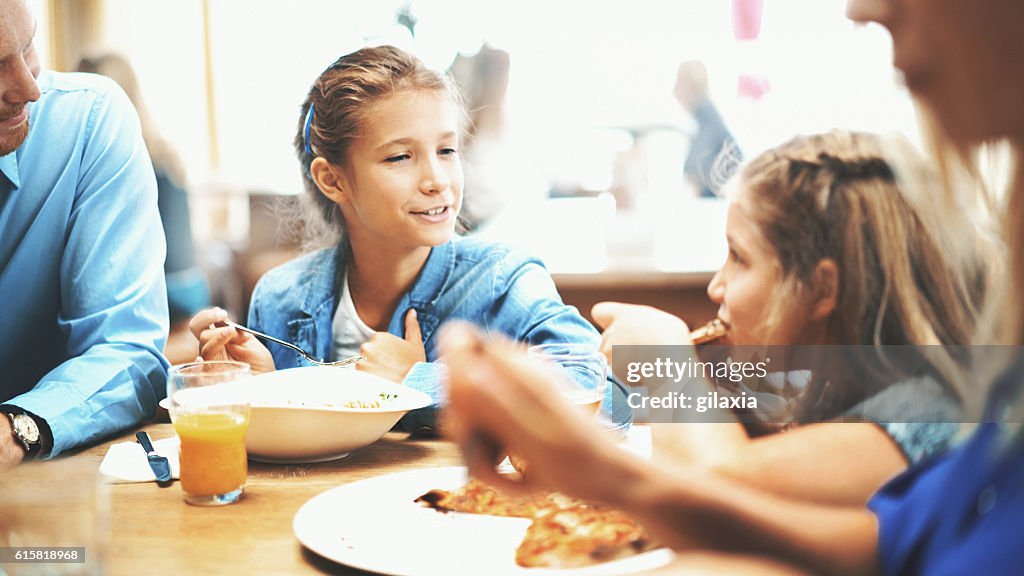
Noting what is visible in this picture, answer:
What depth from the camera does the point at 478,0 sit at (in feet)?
5.94

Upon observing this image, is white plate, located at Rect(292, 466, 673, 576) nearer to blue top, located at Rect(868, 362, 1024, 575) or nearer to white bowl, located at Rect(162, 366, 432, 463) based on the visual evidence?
white bowl, located at Rect(162, 366, 432, 463)

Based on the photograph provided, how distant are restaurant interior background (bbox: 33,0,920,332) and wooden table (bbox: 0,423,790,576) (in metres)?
0.63

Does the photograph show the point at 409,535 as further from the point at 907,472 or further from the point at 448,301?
the point at 448,301

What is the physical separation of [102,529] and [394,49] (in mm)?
1163

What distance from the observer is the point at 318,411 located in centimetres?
118

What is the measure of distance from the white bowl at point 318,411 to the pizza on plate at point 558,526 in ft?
0.64

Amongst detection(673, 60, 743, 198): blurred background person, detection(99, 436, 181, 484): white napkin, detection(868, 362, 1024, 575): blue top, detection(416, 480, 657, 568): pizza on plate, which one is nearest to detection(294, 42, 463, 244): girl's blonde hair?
detection(673, 60, 743, 198): blurred background person

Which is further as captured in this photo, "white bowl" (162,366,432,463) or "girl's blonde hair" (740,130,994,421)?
"girl's blonde hair" (740,130,994,421)

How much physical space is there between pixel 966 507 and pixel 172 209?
169cm

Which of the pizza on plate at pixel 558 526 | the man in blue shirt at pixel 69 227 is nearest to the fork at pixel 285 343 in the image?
the man in blue shirt at pixel 69 227

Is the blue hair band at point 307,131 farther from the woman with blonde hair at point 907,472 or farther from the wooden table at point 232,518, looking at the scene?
the woman with blonde hair at point 907,472

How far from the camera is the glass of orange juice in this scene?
1.07m

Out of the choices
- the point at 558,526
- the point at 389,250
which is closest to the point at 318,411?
the point at 558,526

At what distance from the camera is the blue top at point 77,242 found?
1697 mm
